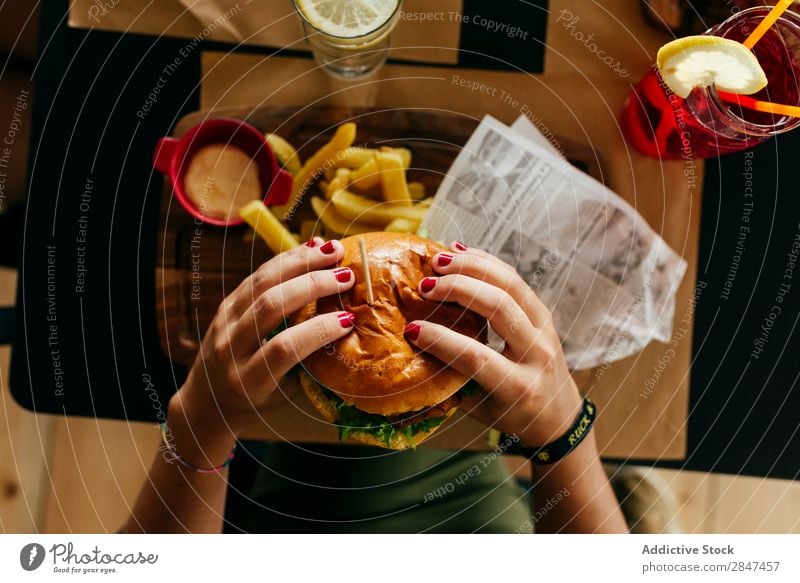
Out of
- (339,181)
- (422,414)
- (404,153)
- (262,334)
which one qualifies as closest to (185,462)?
(262,334)

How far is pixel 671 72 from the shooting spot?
0.86 metres

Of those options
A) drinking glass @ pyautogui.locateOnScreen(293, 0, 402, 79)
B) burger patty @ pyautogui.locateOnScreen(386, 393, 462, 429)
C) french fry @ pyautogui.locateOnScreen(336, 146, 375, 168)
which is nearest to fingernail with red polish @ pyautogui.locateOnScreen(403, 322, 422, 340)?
burger patty @ pyautogui.locateOnScreen(386, 393, 462, 429)

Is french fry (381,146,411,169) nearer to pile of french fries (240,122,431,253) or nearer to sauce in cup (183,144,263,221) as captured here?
pile of french fries (240,122,431,253)

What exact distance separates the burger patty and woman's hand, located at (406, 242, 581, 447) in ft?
0.18

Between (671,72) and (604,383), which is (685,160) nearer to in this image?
(671,72)

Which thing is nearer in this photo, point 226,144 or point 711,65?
point 711,65

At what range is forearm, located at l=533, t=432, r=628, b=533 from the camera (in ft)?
3.19

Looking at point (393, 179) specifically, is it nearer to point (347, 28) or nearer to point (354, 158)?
point (354, 158)

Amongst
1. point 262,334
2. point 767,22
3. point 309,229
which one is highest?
point 767,22

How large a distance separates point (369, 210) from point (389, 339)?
0.25m

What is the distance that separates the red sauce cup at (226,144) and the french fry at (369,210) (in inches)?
3.8

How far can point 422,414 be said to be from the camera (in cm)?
81

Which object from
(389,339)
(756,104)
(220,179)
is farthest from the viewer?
(220,179)
